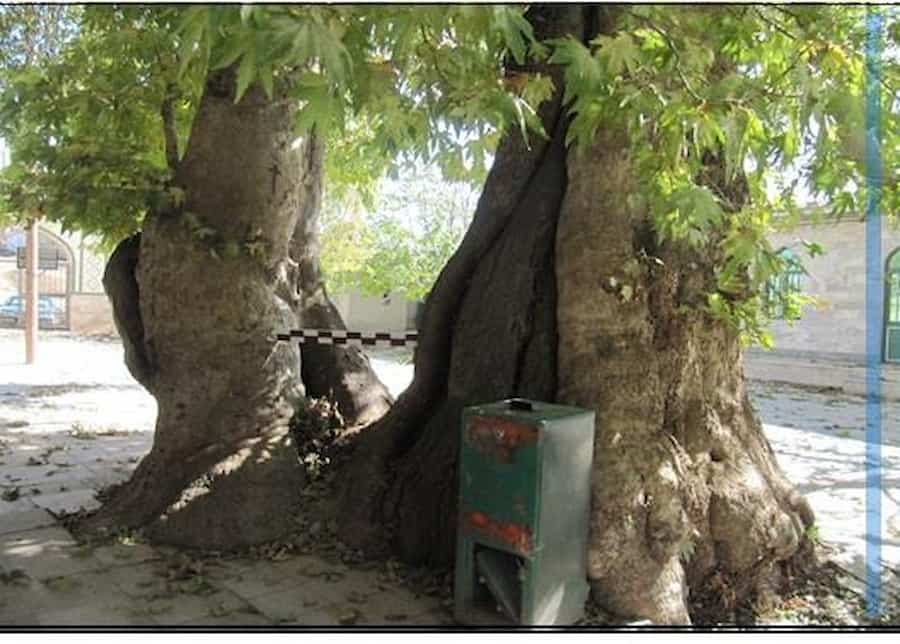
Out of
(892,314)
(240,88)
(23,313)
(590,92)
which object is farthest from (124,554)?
(23,313)

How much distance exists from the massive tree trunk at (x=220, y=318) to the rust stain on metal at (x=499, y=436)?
1.72 metres

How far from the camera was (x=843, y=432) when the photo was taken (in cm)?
1056

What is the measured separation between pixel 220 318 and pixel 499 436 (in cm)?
229

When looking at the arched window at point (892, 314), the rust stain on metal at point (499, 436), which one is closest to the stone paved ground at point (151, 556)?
the rust stain on metal at point (499, 436)

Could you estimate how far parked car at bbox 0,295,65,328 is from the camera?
27891 millimetres

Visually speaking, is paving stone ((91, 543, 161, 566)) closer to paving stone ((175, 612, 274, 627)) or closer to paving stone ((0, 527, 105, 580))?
paving stone ((0, 527, 105, 580))

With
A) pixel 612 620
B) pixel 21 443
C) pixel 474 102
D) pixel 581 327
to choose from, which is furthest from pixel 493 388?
pixel 21 443

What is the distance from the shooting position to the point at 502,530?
3.68 m

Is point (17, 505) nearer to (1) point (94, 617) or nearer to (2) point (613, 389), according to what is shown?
(1) point (94, 617)

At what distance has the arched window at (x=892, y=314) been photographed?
17281 millimetres

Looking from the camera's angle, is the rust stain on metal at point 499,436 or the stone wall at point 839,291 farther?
the stone wall at point 839,291

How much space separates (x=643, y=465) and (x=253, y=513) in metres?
2.40

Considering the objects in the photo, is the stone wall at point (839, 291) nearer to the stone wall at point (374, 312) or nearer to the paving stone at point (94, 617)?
the stone wall at point (374, 312)

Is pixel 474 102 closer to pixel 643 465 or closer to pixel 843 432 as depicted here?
pixel 643 465
